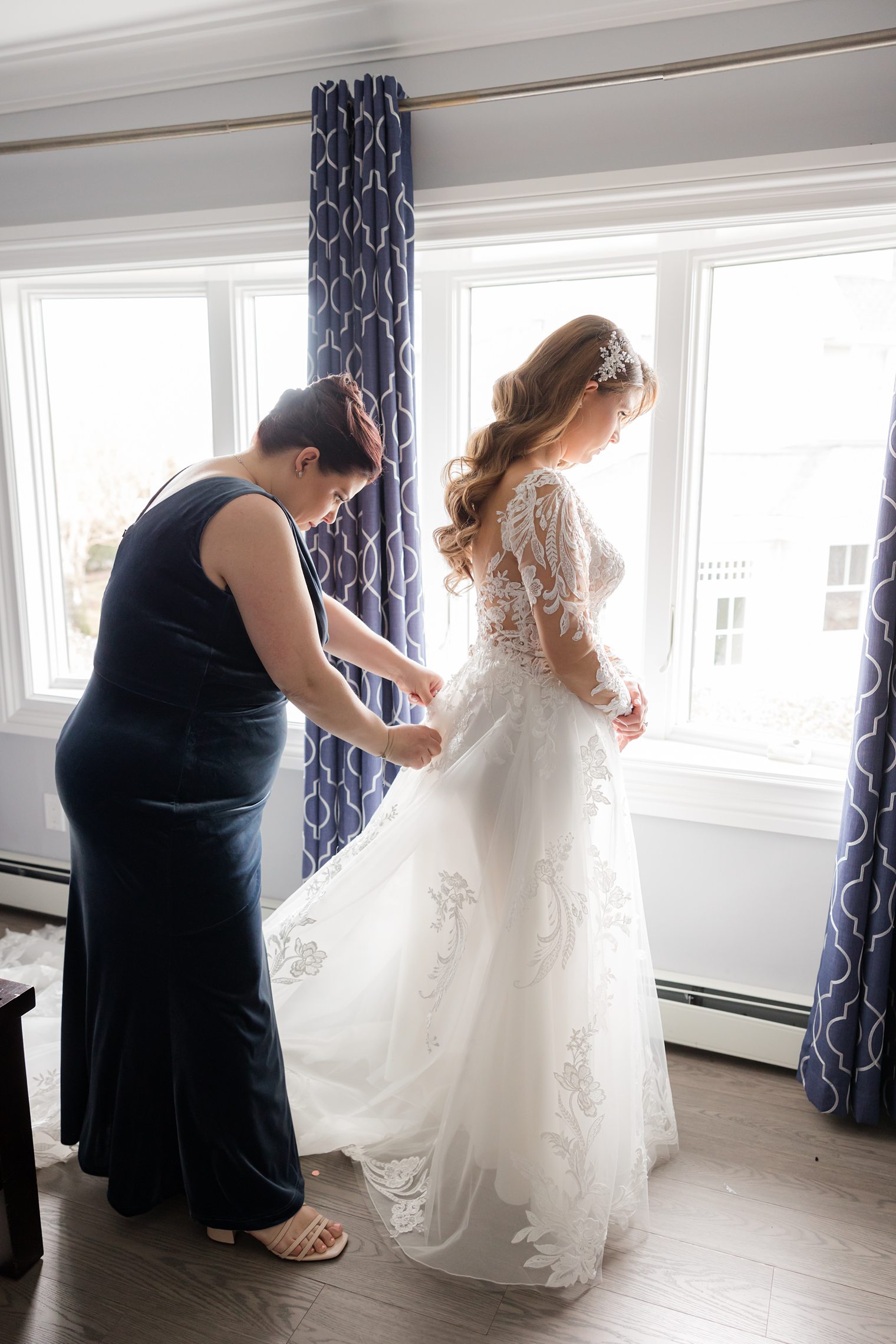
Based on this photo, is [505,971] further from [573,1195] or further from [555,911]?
[573,1195]

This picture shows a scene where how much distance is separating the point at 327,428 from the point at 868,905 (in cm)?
158

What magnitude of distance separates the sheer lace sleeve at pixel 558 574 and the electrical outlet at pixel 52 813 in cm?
225

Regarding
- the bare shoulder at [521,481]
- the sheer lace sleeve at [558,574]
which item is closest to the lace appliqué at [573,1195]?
the sheer lace sleeve at [558,574]

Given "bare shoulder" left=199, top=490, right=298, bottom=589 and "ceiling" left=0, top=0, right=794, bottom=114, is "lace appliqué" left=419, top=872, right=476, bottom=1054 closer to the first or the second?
"bare shoulder" left=199, top=490, right=298, bottom=589

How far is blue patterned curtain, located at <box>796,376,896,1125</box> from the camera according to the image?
1935 millimetres

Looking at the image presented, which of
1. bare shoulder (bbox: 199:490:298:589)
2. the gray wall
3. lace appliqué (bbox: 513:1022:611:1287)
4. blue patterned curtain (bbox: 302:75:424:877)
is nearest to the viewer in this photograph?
bare shoulder (bbox: 199:490:298:589)

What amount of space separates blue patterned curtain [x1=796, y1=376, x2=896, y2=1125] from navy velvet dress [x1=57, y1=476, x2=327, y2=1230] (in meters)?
1.20

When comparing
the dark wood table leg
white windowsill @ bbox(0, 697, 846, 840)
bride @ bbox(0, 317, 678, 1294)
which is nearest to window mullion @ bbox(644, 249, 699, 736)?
white windowsill @ bbox(0, 697, 846, 840)

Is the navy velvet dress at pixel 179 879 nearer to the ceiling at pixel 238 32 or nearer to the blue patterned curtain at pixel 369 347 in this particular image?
the blue patterned curtain at pixel 369 347

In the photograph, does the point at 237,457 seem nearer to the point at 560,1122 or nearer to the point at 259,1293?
the point at 560,1122

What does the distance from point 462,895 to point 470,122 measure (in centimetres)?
190

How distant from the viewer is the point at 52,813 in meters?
3.24

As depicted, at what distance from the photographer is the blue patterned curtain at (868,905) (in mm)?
1935

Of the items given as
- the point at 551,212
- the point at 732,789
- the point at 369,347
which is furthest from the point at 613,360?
the point at 732,789
